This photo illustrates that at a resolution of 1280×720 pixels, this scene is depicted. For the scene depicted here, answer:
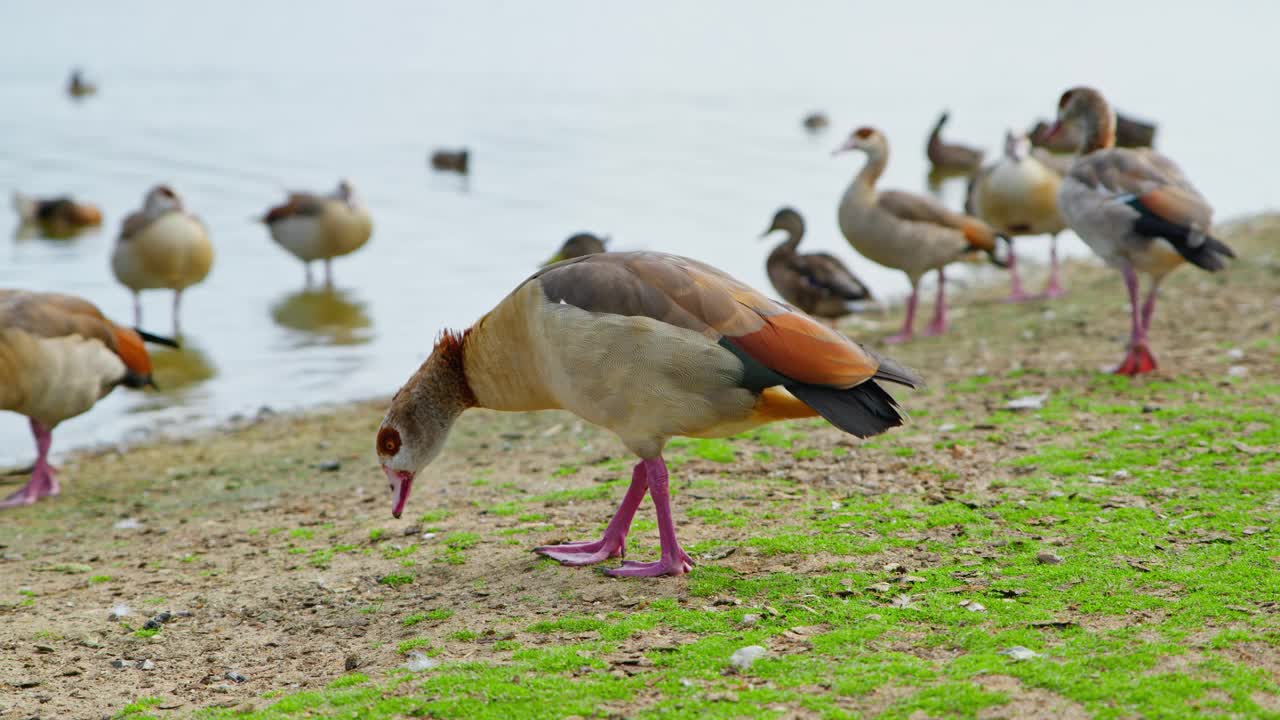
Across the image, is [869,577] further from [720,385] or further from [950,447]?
[950,447]

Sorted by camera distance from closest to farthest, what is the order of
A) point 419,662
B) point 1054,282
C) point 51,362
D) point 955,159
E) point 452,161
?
point 419,662 → point 51,362 → point 1054,282 → point 955,159 → point 452,161

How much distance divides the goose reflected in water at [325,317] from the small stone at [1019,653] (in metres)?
9.67

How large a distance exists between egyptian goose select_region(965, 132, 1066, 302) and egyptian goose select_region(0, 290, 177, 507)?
8.71 metres

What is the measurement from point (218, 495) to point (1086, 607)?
17.7 ft

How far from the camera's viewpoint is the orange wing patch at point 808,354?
5.07 meters

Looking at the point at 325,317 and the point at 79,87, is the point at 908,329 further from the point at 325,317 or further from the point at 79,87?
the point at 79,87

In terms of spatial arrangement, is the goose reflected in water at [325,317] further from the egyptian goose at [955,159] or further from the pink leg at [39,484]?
the egyptian goose at [955,159]

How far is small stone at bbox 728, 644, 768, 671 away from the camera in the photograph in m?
4.37

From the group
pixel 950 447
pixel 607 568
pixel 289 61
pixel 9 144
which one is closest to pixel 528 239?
pixel 950 447

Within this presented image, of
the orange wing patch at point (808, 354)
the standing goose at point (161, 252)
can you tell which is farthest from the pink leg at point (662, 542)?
the standing goose at point (161, 252)

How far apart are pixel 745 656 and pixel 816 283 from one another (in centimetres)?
799

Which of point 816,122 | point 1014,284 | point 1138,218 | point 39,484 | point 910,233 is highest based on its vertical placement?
point 816,122

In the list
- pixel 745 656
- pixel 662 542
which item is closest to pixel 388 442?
pixel 662 542

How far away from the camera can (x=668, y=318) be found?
5203 mm
